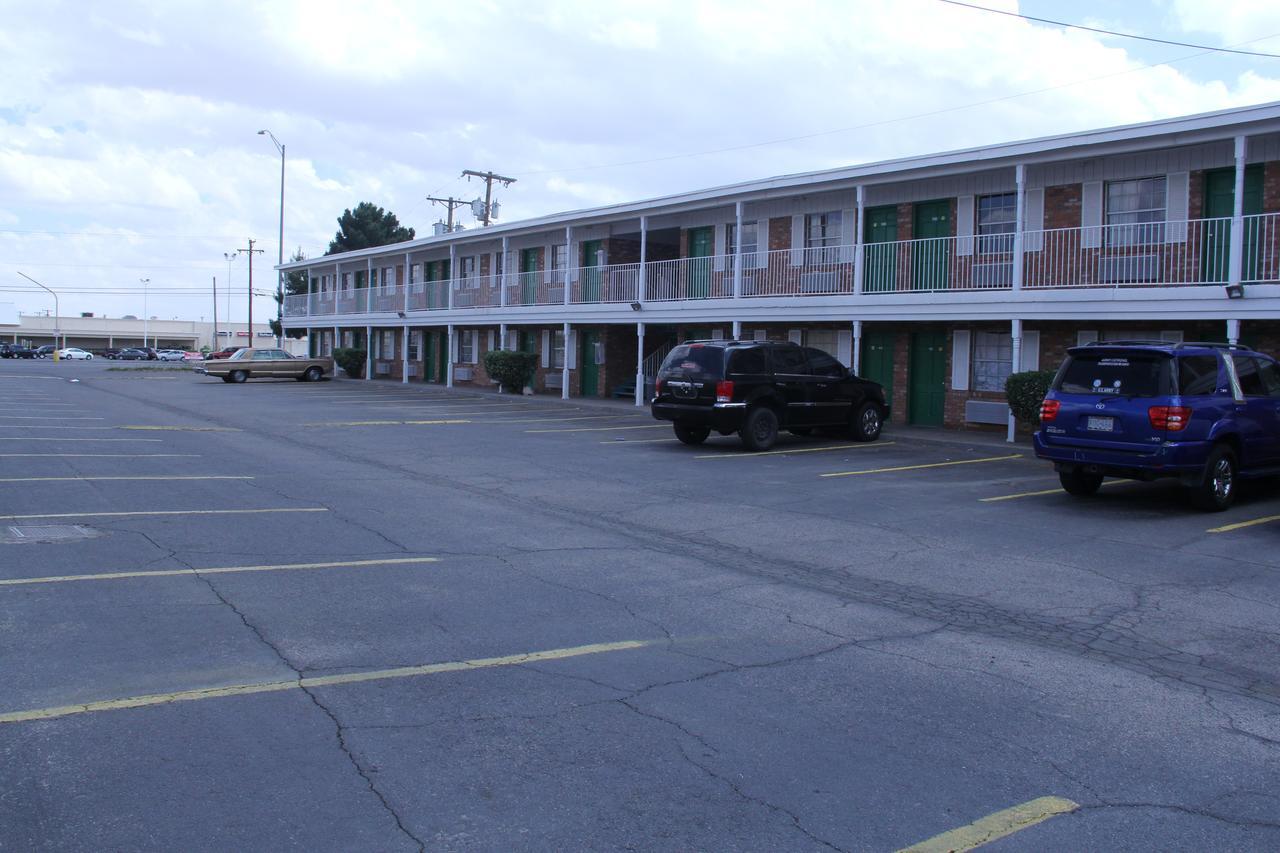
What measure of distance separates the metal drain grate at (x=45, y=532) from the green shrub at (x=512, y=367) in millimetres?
24951

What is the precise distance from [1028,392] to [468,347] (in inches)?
1076

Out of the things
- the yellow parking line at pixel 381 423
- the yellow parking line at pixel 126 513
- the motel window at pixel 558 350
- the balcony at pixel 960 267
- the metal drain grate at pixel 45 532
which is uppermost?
the balcony at pixel 960 267

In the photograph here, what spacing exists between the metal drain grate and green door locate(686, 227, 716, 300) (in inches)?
762

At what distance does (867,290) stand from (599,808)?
20980 millimetres

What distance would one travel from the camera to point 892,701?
5.82m

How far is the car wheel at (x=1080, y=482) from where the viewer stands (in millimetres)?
13492

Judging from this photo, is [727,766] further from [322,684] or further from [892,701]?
[322,684]

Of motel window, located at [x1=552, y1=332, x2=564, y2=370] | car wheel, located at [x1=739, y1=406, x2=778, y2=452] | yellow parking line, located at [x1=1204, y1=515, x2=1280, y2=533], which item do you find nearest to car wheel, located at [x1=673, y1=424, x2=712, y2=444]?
car wheel, located at [x1=739, y1=406, x2=778, y2=452]

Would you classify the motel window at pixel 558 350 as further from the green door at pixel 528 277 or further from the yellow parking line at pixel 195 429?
the yellow parking line at pixel 195 429

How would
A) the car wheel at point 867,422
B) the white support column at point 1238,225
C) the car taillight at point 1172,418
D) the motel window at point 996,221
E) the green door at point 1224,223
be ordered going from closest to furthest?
the car taillight at point 1172,418, the white support column at point 1238,225, the green door at point 1224,223, the car wheel at point 867,422, the motel window at point 996,221

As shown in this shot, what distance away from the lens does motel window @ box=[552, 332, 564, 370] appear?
3625 centimetres

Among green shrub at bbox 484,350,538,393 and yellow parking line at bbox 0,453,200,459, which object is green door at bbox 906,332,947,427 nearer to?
green shrub at bbox 484,350,538,393

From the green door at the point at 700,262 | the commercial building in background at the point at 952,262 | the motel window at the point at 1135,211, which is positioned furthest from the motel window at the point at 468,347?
the motel window at the point at 1135,211

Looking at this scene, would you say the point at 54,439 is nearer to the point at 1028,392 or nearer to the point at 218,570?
the point at 218,570
